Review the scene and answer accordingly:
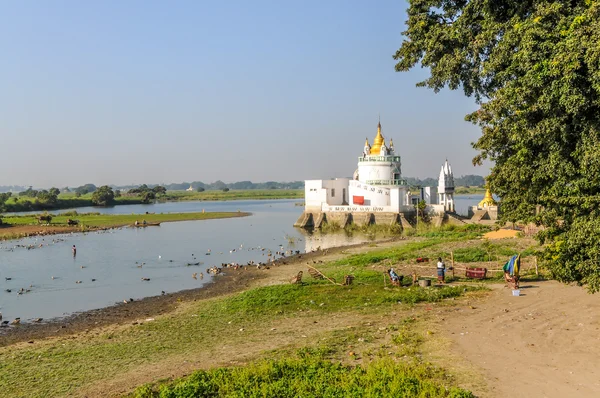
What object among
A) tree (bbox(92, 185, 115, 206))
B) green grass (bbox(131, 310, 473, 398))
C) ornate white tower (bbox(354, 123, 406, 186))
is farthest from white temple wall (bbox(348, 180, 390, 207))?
tree (bbox(92, 185, 115, 206))

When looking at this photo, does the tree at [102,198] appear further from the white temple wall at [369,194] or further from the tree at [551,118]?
the tree at [551,118]

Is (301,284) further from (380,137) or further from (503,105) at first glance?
(380,137)

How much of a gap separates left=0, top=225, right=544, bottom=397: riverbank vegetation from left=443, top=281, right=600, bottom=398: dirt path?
93cm

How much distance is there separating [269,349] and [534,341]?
6.80m

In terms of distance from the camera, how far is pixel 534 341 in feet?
42.3

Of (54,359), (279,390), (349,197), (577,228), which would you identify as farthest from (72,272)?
(349,197)

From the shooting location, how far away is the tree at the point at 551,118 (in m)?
10.8

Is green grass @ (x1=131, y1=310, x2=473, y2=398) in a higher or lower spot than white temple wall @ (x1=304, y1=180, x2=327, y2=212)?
lower

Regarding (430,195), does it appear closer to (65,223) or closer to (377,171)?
(377,171)

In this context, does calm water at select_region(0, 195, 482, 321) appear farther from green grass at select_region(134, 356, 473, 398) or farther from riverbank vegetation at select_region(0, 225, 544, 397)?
green grass at select_region(134, 356, 473, 398)

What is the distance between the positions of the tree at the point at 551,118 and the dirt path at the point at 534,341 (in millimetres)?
1751

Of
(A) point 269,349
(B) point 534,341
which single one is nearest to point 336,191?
(A) point 269,349

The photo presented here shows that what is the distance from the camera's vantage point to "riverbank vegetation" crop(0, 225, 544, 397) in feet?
34.4

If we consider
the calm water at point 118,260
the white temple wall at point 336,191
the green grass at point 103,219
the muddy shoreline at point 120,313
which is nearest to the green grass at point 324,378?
the muddy shoreline at point 120,313
